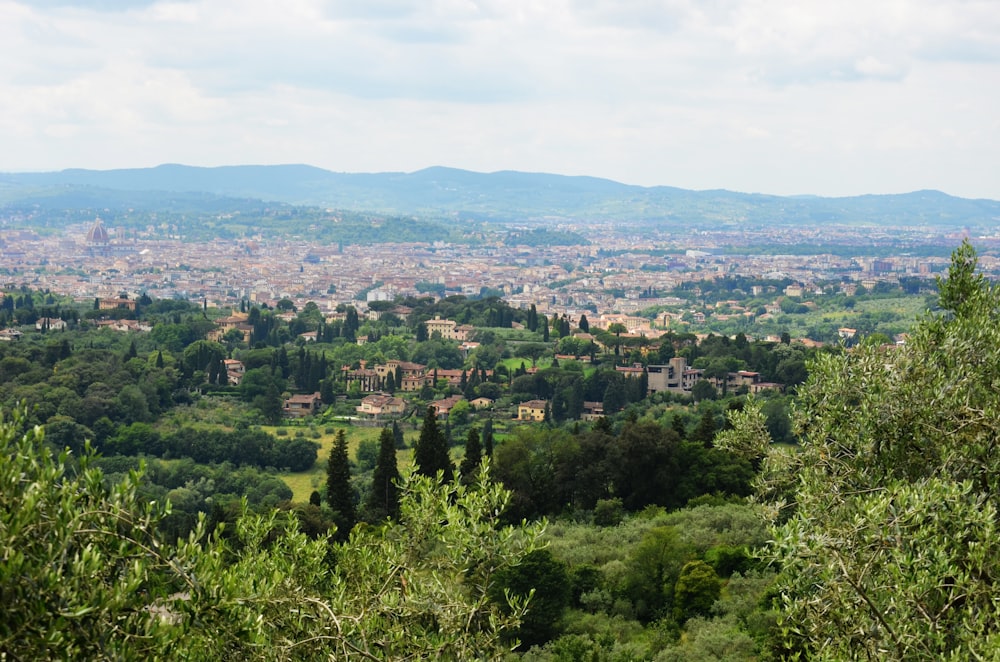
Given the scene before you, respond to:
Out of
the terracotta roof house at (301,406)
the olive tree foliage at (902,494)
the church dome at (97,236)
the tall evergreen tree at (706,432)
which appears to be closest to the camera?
the olive tree foliage at (902,494)

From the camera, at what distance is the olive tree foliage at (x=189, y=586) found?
4141mm

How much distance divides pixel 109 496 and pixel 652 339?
5475cm

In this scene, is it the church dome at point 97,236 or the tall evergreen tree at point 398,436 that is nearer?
the tall evergreen tree at point 398,436

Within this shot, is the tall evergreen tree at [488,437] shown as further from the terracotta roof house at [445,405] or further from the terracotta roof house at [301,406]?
the terracotta roof house at [301,406]

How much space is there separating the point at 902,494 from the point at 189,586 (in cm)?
448

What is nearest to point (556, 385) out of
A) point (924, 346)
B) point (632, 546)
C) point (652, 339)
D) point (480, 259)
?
point (652, 339)

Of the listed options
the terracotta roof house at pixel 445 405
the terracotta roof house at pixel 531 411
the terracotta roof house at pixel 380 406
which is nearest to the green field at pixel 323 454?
the terracotta roof house at pixel 380 406

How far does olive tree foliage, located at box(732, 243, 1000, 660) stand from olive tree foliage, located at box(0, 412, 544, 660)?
197cm

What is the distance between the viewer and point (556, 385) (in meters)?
47.3

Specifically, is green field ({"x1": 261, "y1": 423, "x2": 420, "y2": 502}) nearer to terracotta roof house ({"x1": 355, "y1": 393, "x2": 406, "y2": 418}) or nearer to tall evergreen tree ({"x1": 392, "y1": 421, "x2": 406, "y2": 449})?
tall evergreen tree ({"x1": 392, "y1": 421, "x2": 406, "y2": 449})

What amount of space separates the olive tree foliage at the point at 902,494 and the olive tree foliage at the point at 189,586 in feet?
6.45

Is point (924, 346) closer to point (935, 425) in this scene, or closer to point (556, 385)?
point (935, 425)

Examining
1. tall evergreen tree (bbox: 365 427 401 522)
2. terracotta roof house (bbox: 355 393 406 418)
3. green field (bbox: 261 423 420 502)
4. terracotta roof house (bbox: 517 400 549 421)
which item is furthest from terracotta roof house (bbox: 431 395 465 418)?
tall evergreen tree (bbox: 365 427 401 522)

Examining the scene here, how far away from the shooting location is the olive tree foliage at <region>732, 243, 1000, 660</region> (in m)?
5.62
